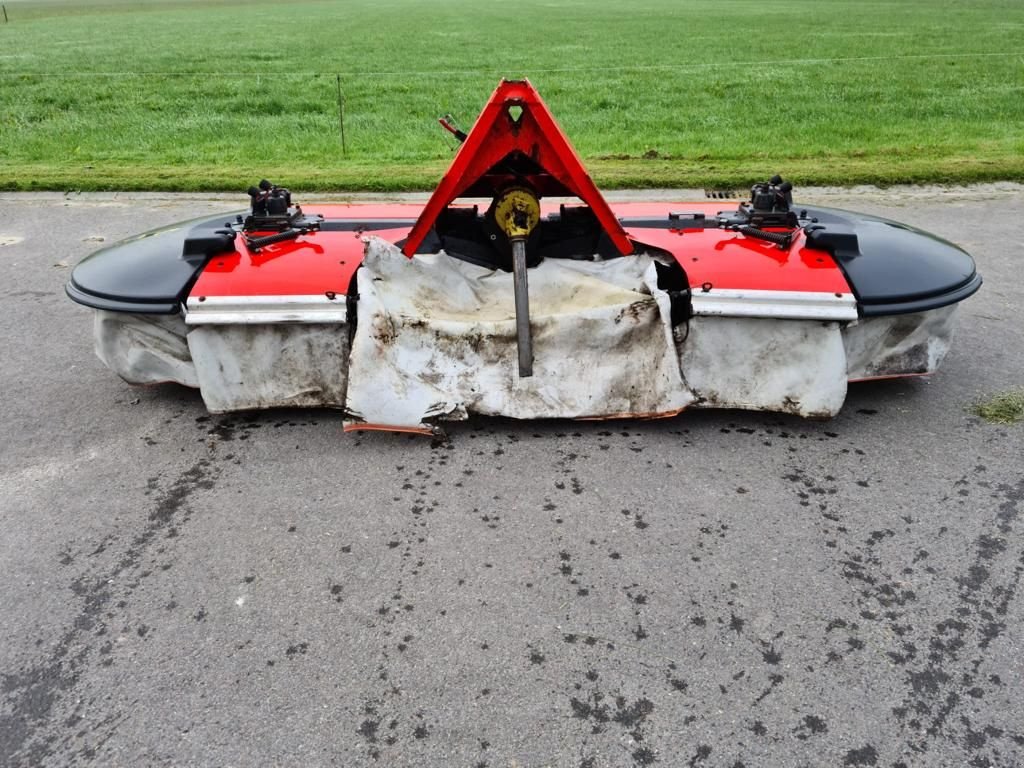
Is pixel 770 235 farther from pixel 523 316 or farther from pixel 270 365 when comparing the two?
pixel 270 365

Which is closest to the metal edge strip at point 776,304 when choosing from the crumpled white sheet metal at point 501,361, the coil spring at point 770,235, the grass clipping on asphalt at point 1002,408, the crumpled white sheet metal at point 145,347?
the crumpled white sheet metal at point 501,361

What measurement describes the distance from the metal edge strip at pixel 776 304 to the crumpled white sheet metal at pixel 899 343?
216 millimetres

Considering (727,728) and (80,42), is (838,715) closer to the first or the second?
(727,728)

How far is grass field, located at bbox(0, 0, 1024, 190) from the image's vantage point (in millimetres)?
8281

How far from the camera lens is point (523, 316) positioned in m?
3.34

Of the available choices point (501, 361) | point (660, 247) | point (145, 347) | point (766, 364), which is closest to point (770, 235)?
point (660, 247)

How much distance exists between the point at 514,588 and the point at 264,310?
59.5 inches

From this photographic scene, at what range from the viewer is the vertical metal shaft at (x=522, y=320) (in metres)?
3.34

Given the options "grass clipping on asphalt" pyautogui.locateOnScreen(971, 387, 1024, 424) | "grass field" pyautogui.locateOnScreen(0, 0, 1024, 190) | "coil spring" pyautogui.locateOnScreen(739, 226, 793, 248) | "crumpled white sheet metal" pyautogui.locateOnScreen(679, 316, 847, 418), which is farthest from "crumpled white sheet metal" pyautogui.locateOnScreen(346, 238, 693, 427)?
"grass field" pyautogui.locateOnScreen(0, 0, 1024, 190)

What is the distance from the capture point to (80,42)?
27.6 metres

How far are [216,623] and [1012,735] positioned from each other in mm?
2001

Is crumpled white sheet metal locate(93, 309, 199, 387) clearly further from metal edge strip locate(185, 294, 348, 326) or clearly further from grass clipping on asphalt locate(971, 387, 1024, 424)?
grass clipping on asphalt locate(971, 387, 1024, 424)

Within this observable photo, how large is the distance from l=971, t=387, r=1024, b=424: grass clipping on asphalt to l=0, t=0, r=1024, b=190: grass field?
4191mm

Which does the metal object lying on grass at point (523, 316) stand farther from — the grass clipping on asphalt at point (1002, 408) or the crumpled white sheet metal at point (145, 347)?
the grass clipping on asphalt at point (1002, 408)
